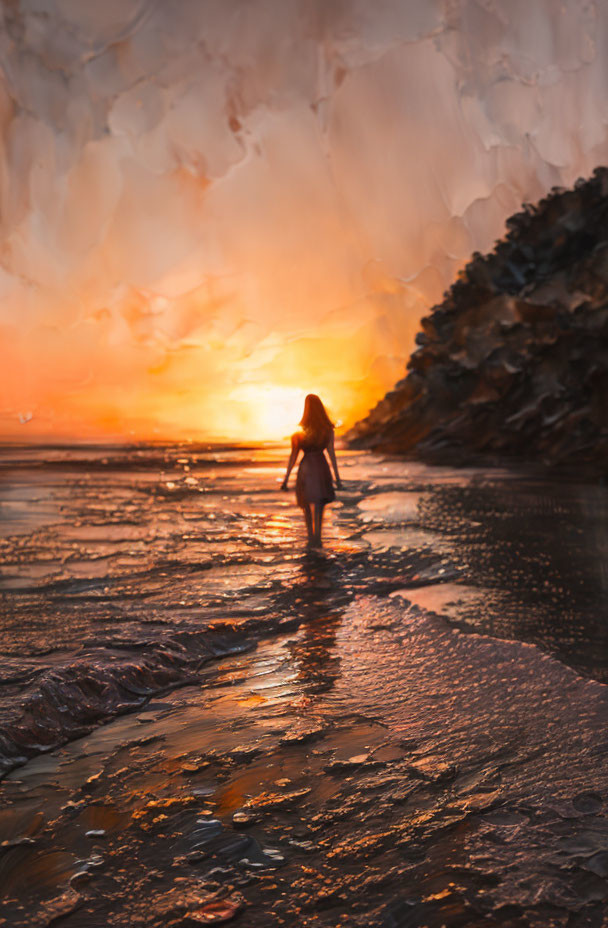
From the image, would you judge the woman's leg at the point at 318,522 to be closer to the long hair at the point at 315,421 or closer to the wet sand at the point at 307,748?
the long hair at the point at 315,421

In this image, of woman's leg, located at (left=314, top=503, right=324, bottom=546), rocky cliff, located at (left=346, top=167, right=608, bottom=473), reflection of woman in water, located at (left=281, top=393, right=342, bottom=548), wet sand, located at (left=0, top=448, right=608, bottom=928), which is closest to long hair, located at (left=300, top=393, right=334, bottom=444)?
reflection of woman in water, located at (left=281, top=393, right=342, bottom=548)

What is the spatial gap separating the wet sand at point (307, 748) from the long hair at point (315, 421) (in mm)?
2218

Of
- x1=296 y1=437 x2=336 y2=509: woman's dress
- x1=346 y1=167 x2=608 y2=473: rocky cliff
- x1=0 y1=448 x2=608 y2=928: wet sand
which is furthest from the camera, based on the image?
x1=346 y1=167 x2=608 y2=473: rocky cliff

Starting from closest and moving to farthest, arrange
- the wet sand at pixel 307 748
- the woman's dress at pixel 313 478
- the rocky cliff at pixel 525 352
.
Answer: the wet sand at pixel 307 748 < the woman's dress at pixel 313 478 < the rocky cliff at pixel 525 352

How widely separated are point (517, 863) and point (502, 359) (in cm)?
4121

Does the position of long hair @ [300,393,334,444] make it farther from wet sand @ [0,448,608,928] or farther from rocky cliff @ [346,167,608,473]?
rocky cliff @ [346,167,608,473]

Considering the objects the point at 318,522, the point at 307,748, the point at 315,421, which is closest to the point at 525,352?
the point at 315,421

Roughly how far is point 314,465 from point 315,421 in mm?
599

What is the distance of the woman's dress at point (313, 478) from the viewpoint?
27.6 ft

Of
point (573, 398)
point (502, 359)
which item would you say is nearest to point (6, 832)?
point (573, 398)

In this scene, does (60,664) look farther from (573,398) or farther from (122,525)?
(573,398)

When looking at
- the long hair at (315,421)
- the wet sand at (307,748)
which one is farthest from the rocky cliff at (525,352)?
the wet sand at (307,748)

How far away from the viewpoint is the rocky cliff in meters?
36.5

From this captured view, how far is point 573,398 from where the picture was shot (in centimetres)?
3719
